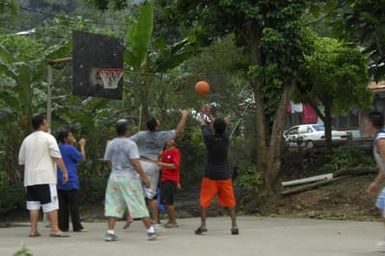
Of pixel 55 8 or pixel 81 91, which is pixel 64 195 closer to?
pixel 81 91

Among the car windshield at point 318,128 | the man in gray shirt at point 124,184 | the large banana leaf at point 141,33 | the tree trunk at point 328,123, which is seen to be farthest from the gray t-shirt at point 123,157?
the car windshield at point 318,128

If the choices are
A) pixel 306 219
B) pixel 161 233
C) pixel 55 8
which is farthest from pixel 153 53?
pixel 55 8

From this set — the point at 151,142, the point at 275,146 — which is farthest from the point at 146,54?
the point at 151,142

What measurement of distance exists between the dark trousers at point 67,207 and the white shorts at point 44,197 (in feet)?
2.91

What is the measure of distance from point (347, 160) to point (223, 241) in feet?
35.9

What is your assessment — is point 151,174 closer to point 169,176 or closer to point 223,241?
point 169,176

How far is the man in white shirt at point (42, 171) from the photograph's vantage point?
9.92m

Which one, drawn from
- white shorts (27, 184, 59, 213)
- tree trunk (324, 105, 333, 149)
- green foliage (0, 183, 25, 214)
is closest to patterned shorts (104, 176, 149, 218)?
white shorts (27, 184, 59, 213)

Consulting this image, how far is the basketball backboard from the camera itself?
14017 millimetres

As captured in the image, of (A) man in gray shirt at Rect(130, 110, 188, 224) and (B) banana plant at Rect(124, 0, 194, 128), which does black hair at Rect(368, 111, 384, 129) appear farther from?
(B) banana plant at Rect(124, 0, 194, 128)

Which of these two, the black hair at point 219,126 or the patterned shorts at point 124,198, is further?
the black hair at point 219,126

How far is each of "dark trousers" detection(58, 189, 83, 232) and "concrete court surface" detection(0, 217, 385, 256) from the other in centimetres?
31

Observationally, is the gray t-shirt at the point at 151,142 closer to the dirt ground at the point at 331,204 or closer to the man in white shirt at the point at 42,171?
the man in white shirt at the point at 42,171

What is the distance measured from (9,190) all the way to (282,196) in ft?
20.6
